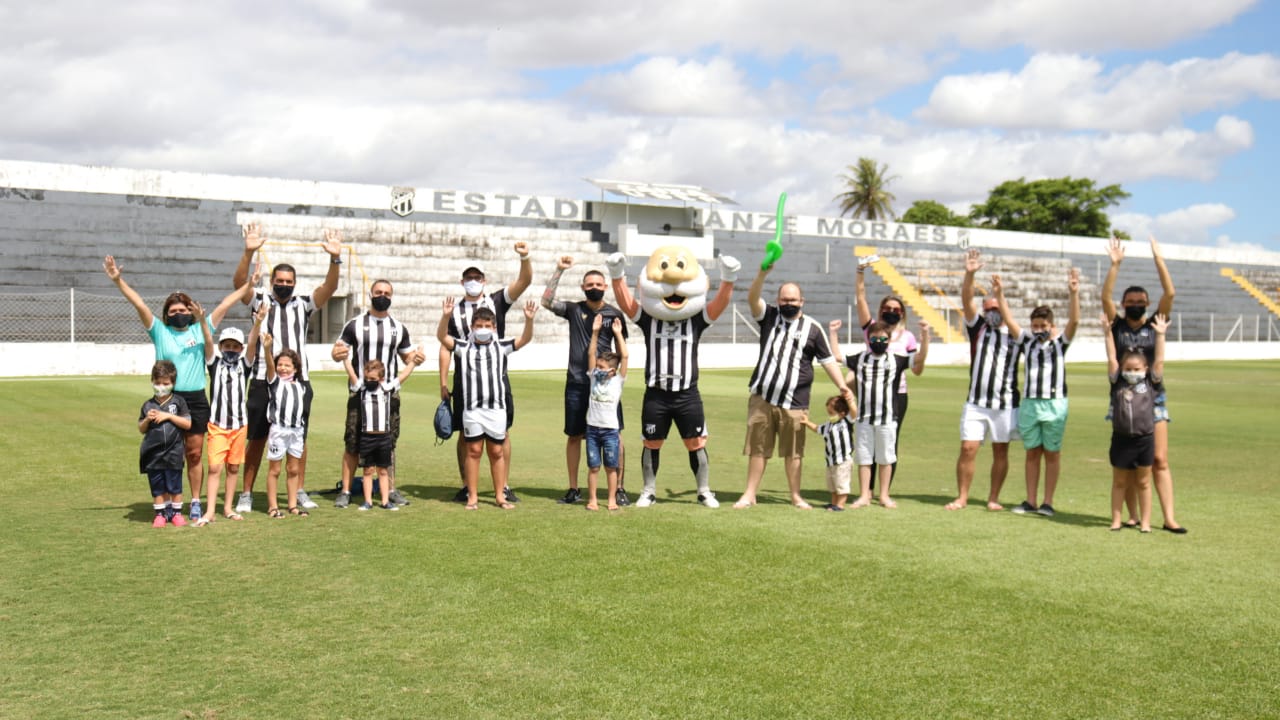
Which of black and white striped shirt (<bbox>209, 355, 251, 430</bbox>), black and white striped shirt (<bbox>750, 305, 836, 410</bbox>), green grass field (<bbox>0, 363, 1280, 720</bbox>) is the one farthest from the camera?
black and white striped shirt (<bbox>750, 305, 836, 410</bbox>)

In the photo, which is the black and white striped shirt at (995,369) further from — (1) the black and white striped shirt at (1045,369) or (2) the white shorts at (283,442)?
(2) the white shorts at (283,442)

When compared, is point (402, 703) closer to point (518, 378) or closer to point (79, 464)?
point (79, 464)

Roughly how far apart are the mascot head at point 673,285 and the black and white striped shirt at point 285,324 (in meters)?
2.53

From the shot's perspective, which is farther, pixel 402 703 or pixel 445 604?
pixel 445 604

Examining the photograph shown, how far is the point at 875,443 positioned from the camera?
9.08 metres

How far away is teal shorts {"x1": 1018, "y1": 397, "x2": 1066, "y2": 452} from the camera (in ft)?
28.5

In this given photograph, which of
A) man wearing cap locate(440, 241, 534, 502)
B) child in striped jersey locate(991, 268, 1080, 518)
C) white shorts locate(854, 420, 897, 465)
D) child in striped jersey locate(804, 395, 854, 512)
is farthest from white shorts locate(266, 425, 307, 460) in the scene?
child in striped jersey locate(991, 268, 1080, 518)

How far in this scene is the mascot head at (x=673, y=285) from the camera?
8680 millimetres

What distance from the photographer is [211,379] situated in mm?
8258

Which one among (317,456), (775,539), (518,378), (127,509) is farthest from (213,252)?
(775,539)

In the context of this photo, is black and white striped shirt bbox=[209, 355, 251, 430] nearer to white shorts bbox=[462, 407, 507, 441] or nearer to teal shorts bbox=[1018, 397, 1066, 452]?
white shorts bbox=[462, 407, 507, 441]

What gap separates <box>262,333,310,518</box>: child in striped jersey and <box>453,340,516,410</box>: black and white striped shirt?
3.97 ft

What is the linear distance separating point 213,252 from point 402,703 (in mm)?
29743

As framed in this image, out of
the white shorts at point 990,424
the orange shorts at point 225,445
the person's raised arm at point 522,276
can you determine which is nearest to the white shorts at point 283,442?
the orange shorts at point 225,445
